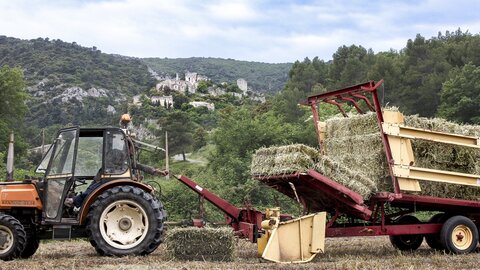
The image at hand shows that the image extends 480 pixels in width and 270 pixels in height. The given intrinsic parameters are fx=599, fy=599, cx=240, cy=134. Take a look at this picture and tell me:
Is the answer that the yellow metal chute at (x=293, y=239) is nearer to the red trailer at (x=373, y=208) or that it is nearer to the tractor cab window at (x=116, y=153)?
the red trailer at (x=373, y=208)

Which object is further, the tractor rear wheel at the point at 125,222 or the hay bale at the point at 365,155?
the hay bale at the point at 365,155

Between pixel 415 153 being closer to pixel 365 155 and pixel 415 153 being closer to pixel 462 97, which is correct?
pixel 365 155

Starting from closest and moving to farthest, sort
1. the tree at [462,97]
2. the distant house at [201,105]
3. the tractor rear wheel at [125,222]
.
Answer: the tractor rear wheel at [125,222]
the tree at [462,97]
the distant house at [201,105]

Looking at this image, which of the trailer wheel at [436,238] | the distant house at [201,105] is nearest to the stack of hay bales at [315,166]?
the trailer wheel at [436,238]

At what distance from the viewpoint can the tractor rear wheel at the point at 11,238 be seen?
8.84 metres

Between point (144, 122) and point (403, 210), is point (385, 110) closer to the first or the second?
point (403, 210)

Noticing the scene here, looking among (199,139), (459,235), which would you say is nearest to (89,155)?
(459,235)

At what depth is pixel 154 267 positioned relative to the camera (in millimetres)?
7508

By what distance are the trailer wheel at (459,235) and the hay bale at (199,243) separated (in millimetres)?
3543

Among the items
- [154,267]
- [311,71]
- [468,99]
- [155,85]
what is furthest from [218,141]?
[155,85]

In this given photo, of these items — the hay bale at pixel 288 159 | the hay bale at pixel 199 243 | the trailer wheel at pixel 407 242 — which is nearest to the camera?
the hay bale at pixel 199 243

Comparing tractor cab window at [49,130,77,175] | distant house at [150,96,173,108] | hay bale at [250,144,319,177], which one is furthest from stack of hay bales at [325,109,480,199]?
distant house at [150,96,173,108]

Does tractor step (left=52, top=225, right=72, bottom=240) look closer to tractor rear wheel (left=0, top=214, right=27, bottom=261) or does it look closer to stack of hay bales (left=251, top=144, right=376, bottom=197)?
tractor rear wheel (left=0, top=214, right=27, bottom=261)

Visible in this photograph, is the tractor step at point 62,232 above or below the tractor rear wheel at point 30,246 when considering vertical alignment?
above
